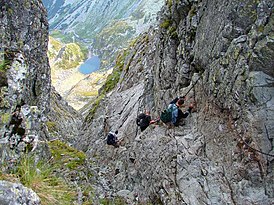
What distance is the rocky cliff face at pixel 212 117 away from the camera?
594 inches

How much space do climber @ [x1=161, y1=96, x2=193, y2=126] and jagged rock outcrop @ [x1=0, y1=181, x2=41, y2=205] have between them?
14.5 meters

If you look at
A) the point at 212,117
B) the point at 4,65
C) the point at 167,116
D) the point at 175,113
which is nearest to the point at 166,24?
the point at 167,116

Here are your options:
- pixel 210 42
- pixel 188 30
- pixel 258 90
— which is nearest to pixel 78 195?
pixel 258 90

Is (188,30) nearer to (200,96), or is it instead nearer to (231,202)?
(200,96)

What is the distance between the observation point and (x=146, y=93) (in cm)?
3253

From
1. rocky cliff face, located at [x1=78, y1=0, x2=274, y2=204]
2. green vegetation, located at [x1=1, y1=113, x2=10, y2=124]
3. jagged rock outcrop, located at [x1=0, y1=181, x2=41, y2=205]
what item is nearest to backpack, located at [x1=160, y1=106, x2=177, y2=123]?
rocky cliff face, located at [x1=78, y1=0, x2=274, y2=204]

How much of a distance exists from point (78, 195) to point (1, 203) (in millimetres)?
4916

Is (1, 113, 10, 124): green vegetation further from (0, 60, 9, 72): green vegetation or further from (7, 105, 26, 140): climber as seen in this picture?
(0, 60, 9, 72): green vegetation

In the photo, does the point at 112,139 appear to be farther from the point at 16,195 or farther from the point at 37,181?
the point at 16,195

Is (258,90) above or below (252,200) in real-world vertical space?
above

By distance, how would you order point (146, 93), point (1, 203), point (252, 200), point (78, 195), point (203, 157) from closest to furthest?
1. point (1, 203)
2. point (78, 195)
3. point (252, 200)
4. point (203, 157)
5. point (146, 93)

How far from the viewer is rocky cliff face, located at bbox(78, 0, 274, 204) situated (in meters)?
15.1

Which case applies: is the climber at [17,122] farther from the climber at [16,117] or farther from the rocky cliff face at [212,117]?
the rocky cliff face at [212,117]

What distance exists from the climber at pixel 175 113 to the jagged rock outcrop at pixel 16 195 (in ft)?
47.5
